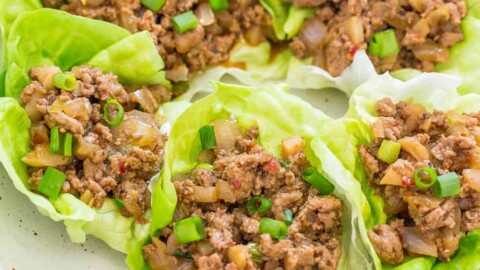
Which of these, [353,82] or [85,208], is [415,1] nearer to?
[353,82]

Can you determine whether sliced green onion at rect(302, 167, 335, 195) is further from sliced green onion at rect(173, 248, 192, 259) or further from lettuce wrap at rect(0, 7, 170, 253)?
lettuce wrap at rect(0, 7, 170, 253)

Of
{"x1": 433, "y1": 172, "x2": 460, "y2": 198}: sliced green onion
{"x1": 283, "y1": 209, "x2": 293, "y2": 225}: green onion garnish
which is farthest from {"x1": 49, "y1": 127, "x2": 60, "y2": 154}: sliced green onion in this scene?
{"x1": 433, "y1": 172, "x2": 460, "y2": 198}: sliced green onion

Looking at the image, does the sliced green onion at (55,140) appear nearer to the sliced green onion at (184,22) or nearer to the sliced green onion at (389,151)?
the sliced green onion at (184,22)

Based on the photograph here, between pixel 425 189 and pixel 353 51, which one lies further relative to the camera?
pixel 353 51

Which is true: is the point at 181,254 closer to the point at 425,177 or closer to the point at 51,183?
the point at 51,183

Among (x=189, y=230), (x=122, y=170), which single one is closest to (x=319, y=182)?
(x=189, y=230)

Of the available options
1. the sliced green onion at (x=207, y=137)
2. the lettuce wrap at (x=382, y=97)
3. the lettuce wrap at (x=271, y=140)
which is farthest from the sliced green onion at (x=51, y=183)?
the lettuce wrap at (x=382, y=97)

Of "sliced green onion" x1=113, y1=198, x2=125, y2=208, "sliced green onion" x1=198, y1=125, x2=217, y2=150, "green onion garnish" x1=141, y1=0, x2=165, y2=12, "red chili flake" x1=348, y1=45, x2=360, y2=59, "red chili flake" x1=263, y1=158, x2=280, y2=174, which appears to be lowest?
"sliced green onion" x1=113, y1=198, x2=125, y2=208
